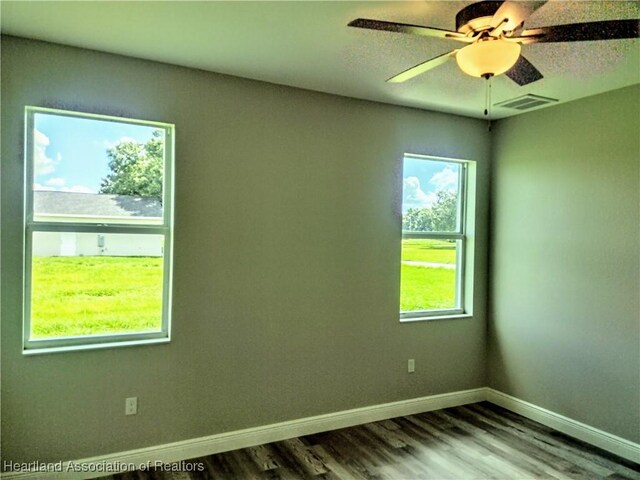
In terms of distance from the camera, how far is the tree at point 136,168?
9.16ft

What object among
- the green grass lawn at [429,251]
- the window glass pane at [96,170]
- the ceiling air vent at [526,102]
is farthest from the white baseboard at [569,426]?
the window glass pane at [96,170]

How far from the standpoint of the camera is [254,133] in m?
3.10

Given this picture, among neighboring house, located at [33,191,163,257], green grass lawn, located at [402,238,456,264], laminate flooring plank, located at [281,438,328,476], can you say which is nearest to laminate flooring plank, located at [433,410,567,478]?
laminate flooring plank, located at [281,438,328,476]

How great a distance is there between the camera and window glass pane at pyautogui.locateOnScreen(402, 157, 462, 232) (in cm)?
384

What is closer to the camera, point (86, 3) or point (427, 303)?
point (86, 3)

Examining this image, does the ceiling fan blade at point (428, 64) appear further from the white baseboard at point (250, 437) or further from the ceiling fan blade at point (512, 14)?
the white baseboard at point (250, 437)

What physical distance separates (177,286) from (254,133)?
1210mm

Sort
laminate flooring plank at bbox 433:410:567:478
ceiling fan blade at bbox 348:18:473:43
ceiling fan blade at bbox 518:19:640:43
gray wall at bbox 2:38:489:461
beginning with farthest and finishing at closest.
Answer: laminate flooring plank at bbox 433:410:567:478, gray wall at bbox 2:38:489:461, ceiling fan blade at bbox 348:18:473:43, ceiling fan blade at bbox 518:19:640:43

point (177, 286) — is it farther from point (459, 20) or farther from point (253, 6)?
point (459, 20)

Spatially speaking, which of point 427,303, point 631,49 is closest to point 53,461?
point 427,303

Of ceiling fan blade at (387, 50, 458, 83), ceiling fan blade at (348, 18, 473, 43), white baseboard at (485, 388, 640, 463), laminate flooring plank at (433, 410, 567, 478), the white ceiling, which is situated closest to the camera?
→ ceiling fan blade at (348, 18, 473, 43)

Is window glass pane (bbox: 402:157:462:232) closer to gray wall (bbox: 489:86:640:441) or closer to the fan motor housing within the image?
gray wall (bbox: 489:86:640:441)

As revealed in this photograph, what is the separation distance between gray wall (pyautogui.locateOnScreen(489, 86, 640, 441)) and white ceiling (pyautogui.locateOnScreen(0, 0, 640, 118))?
382mm

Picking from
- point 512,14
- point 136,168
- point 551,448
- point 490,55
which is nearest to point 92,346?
point 136,168
